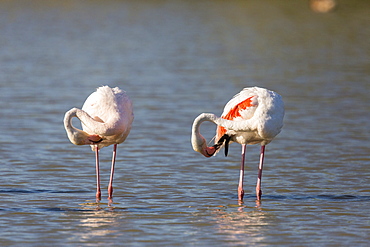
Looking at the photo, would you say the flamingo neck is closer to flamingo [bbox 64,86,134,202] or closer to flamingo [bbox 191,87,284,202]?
flamingo [bbox 64,86,134,202]

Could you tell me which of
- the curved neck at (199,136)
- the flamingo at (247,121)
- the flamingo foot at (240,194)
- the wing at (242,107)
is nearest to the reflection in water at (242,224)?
the flamingo foot at (240,194)

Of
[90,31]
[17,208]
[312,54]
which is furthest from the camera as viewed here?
[90,31]

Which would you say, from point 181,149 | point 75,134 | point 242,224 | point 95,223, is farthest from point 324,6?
point 95,223

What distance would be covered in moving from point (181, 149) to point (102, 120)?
300cm

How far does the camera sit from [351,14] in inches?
1618

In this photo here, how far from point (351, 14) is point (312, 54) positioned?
18748 mm

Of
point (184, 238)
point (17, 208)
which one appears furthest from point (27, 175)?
point (184, 238)

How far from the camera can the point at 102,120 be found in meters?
7.97

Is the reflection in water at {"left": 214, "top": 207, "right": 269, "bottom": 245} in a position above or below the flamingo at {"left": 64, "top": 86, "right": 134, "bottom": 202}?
below

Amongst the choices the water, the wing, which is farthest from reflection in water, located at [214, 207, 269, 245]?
the wing

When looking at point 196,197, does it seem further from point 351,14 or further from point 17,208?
point 351,14

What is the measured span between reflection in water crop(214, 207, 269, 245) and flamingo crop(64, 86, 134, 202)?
132 centimetres

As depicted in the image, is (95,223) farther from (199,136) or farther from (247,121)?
(247,121)

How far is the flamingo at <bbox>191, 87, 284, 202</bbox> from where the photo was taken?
764 cm
